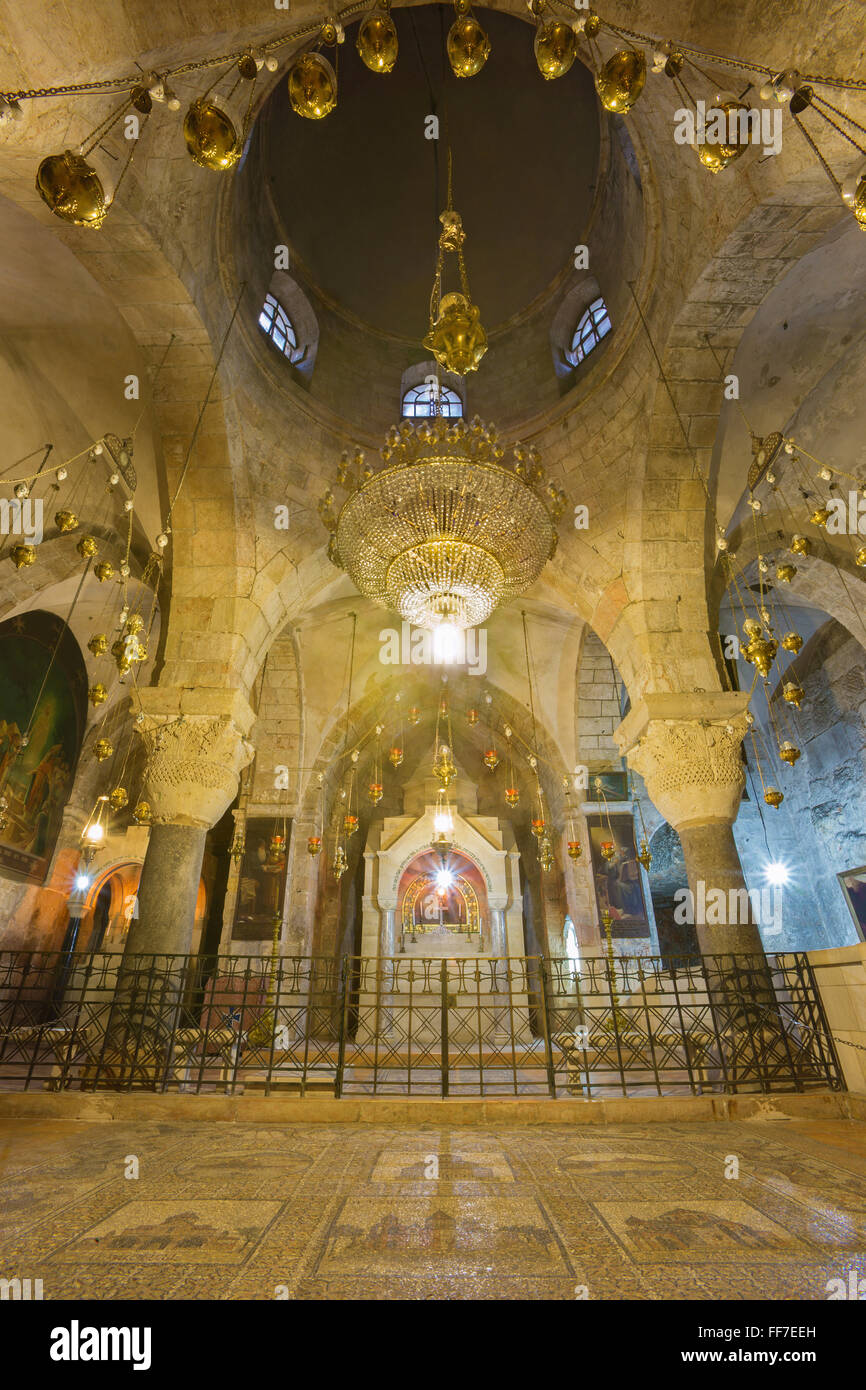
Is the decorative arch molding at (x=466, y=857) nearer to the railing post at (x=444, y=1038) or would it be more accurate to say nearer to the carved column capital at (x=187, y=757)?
the carved column capital at (x=187, y=757)

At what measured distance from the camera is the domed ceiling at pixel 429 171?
8.25 m

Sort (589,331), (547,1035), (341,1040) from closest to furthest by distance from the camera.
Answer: (341,1040) → (547,1035) → (589,331)

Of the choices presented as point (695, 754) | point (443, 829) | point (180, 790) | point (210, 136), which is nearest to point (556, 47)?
point (210, 136)

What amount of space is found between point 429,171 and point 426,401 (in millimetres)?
3034

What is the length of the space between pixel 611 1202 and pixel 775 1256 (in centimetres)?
76

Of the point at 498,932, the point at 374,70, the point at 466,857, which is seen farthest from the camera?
the point at 466,857

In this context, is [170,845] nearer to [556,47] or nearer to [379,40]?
[379,40]

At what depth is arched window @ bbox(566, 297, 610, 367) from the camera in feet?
29.3

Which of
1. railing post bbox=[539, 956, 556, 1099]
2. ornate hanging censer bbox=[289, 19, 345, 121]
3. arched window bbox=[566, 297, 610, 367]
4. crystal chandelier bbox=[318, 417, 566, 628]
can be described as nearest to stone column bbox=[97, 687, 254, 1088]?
crystal chandelier bbox=[318, 417, 566, 628]

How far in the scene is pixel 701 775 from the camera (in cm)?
671

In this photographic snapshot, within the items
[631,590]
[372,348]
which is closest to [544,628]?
Result: [631,590]

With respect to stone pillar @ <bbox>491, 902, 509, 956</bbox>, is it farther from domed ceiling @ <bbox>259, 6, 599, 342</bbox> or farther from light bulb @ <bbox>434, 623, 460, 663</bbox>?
domed ceiling @ <bbox>259, 6, 599, 342</bbox>

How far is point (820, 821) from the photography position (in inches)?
491

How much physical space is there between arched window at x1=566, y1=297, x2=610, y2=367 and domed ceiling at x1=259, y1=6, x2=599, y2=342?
1021mm
